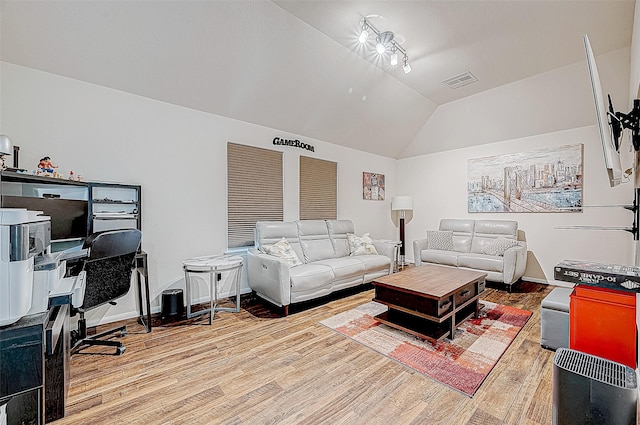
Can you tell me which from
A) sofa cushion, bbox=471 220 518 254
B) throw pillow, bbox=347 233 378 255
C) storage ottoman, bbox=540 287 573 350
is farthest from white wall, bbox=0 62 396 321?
sofa cushion, bbox=471 220 518 254

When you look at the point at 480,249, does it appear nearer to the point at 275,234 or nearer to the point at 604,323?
the point at 604,323

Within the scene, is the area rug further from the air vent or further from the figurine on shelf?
the air vent

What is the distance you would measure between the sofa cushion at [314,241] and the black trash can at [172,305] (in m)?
1.66

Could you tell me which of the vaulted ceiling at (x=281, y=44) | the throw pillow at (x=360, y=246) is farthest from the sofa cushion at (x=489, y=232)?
the vaulted ceiling at (x=281, y=44)

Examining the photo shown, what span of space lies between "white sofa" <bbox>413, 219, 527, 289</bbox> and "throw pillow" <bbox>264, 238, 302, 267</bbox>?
256cm

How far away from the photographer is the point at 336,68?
11.4 ft

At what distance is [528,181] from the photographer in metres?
4.44

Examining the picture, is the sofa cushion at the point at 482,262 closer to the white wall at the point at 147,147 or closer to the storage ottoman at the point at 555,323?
the storage ottoman at the point at 555,323

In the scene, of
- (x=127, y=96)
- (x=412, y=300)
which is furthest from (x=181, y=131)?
(x=412, y=300)

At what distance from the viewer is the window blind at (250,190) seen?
3.72m

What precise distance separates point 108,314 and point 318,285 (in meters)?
2.28

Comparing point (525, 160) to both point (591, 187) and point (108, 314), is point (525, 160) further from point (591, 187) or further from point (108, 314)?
point (108, 314)

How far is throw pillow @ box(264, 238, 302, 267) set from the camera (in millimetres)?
3454

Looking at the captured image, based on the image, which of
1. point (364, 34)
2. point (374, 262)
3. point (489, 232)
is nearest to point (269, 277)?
point (374, 262)
